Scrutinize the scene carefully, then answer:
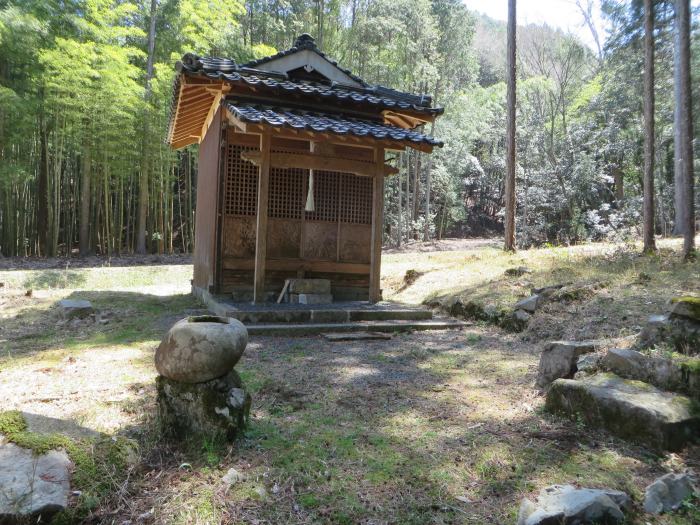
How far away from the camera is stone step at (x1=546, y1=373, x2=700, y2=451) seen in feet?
8.75

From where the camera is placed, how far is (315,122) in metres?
6.44

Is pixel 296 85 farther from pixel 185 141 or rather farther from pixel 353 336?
pixel 185 141

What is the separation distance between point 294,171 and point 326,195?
0.66 m

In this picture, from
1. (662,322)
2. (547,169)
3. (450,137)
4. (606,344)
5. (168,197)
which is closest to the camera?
(662,322)

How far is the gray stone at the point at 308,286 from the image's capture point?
23.9ft

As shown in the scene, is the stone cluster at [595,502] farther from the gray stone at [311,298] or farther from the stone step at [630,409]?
the gray stone at [311,298]

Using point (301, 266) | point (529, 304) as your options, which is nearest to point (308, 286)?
point (301, 266)

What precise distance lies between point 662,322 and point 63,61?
15.4 meters

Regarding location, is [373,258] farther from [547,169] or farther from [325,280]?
[547,169]

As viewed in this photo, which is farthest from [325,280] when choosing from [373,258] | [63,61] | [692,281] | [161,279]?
[63,61]

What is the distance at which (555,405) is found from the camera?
3256 millimetres

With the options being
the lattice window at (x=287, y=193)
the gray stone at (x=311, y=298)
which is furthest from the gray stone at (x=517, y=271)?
the lattice window at (x=287, y=193)

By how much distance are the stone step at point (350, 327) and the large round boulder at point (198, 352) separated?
3107mm

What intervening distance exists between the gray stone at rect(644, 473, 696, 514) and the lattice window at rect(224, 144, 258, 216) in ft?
20.9
